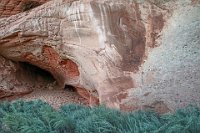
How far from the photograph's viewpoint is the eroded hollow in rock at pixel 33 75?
234 inches

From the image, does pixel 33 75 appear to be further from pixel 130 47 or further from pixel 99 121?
pixel 99 121

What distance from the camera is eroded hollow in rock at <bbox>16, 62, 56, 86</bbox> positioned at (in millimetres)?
5945

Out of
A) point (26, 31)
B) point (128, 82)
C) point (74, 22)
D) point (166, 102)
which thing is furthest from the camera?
point (26, 31)

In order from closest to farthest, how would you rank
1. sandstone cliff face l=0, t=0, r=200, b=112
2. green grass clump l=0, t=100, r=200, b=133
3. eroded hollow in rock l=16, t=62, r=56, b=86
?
green grass clump l=0, t=100, r=200, b=133
sandstone cliff face l=0, t=0, r=200, b=112
eroded hollow in rock l=16, t=62, r=56, b=86

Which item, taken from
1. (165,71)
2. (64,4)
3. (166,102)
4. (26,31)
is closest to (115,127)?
(166,102)

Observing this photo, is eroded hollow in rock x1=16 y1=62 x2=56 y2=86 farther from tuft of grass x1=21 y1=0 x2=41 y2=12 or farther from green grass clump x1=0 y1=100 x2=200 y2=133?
green grass clump x1=0 y1=100 x2=200 y2=133

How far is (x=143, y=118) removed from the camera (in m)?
3.29

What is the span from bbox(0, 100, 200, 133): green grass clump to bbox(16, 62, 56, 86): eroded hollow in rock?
2.12 meters

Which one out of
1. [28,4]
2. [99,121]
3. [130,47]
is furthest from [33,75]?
[99,121]

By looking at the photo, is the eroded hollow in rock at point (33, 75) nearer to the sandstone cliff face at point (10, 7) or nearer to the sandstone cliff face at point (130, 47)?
the sandstone cliff face at point (10, 7)

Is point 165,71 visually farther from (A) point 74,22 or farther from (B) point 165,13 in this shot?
(A) point 74,22

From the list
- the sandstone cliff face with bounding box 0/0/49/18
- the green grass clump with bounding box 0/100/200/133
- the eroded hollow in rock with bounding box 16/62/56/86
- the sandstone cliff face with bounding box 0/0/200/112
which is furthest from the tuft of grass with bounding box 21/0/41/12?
the green grass clump with bounding box 0/100/200/133

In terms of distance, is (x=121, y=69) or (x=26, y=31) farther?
(x=26, y=31)

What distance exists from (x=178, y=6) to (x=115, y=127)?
1.70m
